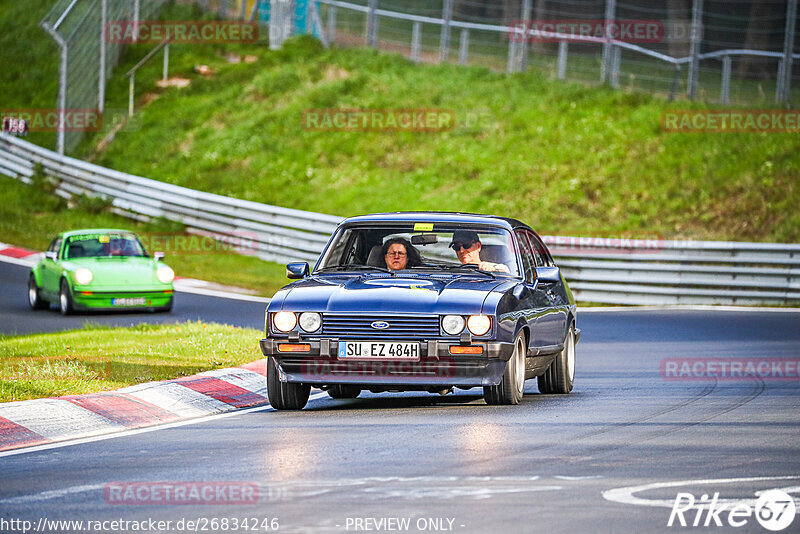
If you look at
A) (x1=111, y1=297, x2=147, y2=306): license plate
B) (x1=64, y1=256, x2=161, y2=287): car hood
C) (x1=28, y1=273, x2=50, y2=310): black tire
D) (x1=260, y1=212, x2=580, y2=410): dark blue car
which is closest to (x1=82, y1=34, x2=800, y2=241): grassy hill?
(x1=64, y1=256, x2=161, y2=287): car hood

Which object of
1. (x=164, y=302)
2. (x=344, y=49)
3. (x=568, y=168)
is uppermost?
(x=344, y=49)

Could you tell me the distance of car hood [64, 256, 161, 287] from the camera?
68.3 feet

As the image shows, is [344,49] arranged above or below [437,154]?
above

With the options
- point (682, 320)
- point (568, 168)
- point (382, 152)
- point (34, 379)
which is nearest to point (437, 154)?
point (382, 152)

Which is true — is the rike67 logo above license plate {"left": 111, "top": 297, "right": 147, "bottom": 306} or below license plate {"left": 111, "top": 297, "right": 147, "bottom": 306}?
above

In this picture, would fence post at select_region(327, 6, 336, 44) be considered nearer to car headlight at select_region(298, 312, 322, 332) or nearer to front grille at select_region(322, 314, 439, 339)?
car headlight at select_region(298, 312, 322, 332)

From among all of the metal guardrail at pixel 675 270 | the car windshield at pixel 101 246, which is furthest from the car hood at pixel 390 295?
the metal guardrail at pixel 675 270

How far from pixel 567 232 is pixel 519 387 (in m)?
18.2

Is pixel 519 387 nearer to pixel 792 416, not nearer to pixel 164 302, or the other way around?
pixel 792 416

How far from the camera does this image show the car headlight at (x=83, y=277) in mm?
20734

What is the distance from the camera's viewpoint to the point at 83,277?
68.1ft

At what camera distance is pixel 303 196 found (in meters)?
34.2

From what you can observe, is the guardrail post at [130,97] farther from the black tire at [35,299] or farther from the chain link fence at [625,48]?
the black tire at [35,299]

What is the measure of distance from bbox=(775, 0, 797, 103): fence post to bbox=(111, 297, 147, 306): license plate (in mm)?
15421
